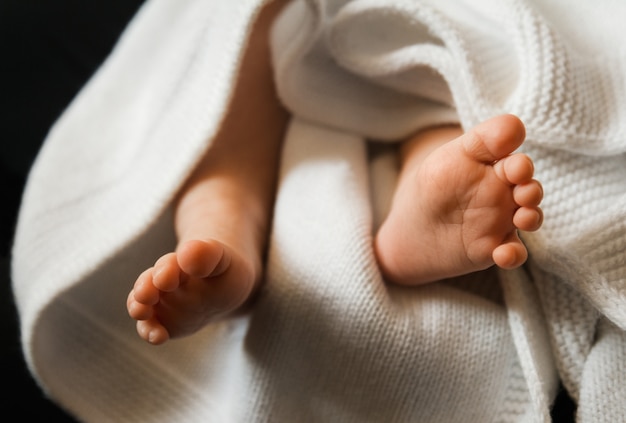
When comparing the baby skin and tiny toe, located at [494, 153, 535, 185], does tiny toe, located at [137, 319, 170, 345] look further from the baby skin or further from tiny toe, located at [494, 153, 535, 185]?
tiny toe, located at [494, 153, 535, 185]

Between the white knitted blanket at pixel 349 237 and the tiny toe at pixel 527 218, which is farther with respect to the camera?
the white knitted blanket at pixel 349 237

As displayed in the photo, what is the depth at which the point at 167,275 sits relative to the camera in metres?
0.41

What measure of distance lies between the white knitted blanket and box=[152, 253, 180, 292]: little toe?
14 centimetres

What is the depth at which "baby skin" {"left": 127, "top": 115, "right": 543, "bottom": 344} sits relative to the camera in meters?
0.41

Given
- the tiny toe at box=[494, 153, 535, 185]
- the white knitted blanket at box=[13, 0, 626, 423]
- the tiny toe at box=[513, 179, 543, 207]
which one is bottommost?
the white knitted blanket at box=[13, 0, 626, 423]

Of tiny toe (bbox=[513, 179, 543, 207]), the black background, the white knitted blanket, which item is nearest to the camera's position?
tiny toe (bbox=[513, 179, 543, 207])

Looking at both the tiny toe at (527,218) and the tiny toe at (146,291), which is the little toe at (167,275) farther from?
the tiny toe at (527,218)

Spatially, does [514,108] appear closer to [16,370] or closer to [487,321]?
[487,321]

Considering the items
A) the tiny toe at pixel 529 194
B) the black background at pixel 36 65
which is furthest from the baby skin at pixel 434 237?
the black background at pixel 36 65

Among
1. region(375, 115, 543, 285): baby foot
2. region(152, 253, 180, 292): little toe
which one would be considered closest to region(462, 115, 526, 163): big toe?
region(375, 115, 543, 285): baby foot

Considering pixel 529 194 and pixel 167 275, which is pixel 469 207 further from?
pixel 167 275

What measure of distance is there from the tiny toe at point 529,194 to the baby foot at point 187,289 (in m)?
0.22

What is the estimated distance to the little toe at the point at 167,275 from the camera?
412mm

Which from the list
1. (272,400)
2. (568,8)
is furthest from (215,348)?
(568,8)
